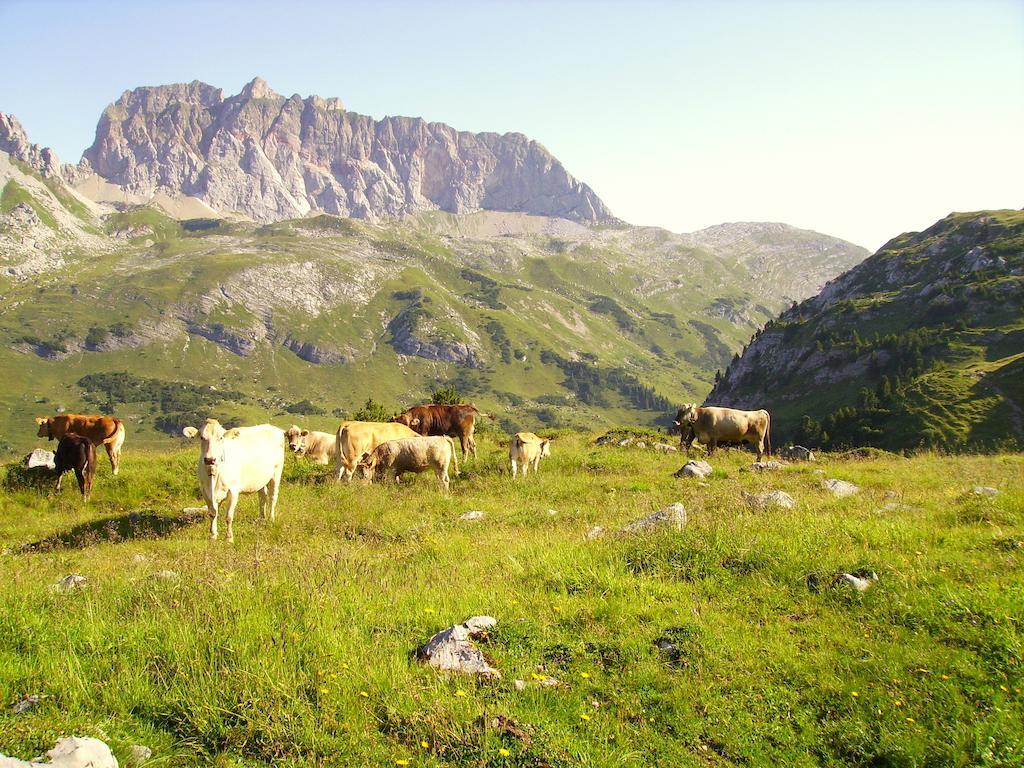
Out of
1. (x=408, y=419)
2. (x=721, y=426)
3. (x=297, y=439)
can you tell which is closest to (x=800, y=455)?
(x=721, y=426)

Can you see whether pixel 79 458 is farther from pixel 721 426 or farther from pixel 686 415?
pixel 721 426

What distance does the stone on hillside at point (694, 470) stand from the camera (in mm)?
20891

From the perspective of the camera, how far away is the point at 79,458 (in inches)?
803

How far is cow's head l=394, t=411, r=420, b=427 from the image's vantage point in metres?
29.2

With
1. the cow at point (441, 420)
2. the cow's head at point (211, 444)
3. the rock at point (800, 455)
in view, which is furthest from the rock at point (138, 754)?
the rock at point (800, 455)

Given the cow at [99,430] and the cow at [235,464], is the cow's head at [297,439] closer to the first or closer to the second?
the cow at [99,430]

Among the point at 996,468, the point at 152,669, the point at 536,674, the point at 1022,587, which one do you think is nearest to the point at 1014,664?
the point at 1022,587

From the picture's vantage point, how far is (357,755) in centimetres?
575

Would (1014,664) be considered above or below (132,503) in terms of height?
above

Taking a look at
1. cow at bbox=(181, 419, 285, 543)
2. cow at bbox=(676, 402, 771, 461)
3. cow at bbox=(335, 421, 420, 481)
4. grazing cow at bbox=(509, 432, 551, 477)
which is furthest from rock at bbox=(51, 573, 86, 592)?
cow at bbox=(676, 402, 771, 461)

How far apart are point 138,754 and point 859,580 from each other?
9568mm

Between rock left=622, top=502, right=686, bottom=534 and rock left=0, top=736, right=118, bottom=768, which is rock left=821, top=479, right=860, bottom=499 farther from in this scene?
rock left=0, top=736, right=118, bottom=768

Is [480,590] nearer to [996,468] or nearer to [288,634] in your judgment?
[288,634]

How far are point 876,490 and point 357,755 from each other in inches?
640
